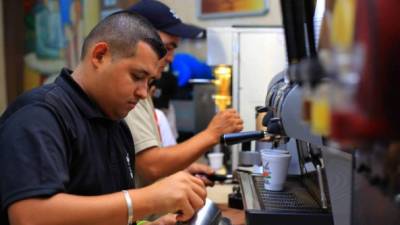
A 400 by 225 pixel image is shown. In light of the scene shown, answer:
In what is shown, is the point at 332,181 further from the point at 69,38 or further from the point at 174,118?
the point at 69,38

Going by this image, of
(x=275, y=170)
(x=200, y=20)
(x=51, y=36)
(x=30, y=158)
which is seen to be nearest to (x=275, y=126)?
(x=275, y=170)

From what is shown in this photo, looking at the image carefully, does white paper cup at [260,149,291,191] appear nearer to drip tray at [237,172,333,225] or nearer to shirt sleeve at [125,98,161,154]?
drip tray at [237,172,333,225]

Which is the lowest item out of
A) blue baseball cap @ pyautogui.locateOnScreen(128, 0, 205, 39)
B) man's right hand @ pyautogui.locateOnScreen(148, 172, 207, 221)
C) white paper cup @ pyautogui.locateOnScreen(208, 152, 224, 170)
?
white paper cup @ pyautogui.locateOnScreen(208, 152, 224, 170)

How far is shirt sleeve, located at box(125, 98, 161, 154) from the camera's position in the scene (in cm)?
133

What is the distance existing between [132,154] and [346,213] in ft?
2.13

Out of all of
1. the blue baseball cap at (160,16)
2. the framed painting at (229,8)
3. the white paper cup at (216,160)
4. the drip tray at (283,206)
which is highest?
the framed painting at (229,8)

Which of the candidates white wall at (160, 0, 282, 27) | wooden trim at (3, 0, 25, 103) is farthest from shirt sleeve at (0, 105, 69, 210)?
wooden trim at (3, 0, 25, 103)

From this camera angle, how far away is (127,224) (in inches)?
34.3

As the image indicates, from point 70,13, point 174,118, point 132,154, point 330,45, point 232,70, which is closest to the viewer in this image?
point 330,45

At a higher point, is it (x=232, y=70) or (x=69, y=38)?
(x=69, y=38)

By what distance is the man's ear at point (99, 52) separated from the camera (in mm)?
967

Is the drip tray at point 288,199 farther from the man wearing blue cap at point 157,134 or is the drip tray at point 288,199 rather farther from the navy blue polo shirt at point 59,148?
the navy blue polo shirt at point 59,148

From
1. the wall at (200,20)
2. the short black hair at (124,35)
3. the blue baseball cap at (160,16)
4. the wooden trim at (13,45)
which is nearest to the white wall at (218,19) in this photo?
the wall at (200,20)

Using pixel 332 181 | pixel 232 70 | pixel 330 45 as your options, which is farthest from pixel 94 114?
pixel 232 70
